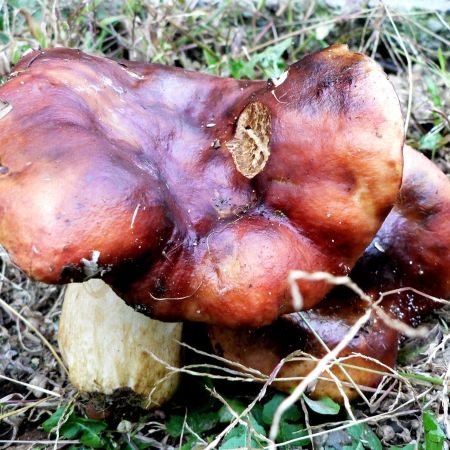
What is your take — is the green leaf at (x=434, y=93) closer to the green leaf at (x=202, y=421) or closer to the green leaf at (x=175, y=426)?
the green leaf at (x=202, y=421)

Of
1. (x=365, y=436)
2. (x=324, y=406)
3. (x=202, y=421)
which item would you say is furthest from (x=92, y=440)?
(x=365, y=436)

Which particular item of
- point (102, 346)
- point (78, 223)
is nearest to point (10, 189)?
point (78, 223)

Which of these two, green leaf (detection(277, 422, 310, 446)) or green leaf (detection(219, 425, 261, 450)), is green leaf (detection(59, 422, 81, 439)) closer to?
green leaf (detection(219, 425, 261, 450))

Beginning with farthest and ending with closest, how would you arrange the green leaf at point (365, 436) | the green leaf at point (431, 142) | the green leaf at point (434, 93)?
the green leaf at point (434, 93) → the green leaf at point (431, 142) → the green leaf at point (365, 436)

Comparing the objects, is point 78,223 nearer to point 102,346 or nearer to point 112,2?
point 102,346

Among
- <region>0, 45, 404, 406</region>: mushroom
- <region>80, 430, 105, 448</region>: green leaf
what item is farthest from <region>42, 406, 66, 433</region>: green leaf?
<region>0, 45, 404, 406</region>: mushroom

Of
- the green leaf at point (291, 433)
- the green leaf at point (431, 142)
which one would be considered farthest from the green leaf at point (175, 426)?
the green leaf at point (431, 142)

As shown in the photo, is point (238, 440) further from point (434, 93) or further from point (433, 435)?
point (434, 93)
